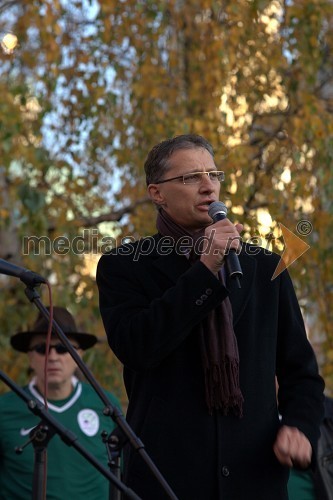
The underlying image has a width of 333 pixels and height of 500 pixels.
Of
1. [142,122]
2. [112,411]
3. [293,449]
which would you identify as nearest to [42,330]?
[142,122]

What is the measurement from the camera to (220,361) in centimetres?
305

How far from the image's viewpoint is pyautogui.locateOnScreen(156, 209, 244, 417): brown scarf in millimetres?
3051

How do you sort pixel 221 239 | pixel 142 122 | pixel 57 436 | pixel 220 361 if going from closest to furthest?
pixel 221 239, pixel 220 361, pixel 57 436, pixel 142 122

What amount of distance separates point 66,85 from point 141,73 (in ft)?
2.06

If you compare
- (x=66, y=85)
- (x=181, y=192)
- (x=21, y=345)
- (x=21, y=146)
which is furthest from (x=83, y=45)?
(x=181, y=192)

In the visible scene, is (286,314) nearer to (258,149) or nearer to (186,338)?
(186,338)

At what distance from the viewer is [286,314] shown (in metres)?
3.33

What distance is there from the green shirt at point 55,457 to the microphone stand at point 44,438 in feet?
6.20

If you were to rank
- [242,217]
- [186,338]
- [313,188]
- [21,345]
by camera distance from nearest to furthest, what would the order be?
[186,338], [21,345], [242,217], [313,188]

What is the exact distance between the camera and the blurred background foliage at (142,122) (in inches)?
294

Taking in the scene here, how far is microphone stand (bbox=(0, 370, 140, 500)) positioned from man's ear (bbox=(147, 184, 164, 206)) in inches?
30.4

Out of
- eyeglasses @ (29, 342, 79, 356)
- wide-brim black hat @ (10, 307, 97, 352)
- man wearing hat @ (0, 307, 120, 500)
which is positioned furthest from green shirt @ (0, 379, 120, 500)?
wide-brim black hat @ (10, 307, 97, 352)

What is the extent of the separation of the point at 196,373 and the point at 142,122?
5.10 metres

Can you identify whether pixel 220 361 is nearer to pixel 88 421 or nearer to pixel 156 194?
pixel 156 194
